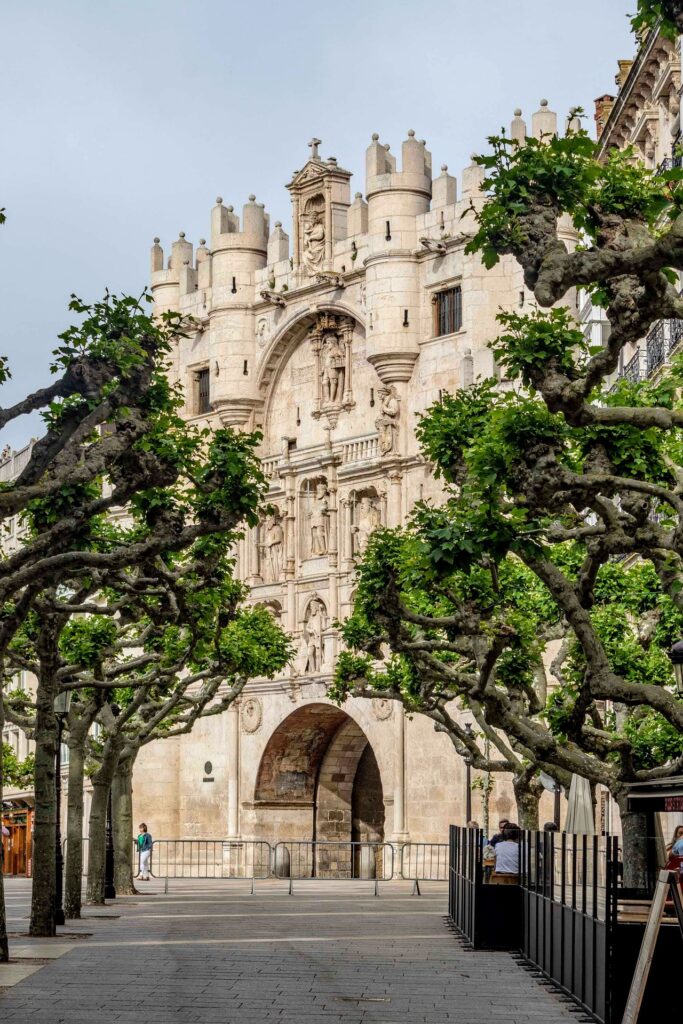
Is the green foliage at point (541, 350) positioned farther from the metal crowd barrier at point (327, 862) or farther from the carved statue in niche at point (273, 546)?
the carved statue in niche at point (273, 546)

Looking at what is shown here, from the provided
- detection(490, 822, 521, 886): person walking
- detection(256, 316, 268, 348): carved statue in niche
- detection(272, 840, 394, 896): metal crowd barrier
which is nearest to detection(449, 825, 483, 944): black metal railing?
detection(490, 822, 521, 886): person walking

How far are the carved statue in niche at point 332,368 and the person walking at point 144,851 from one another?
1346 centimetres

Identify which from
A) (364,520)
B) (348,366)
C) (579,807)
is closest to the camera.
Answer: (579,807)

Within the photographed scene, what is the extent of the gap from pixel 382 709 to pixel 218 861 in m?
7.74

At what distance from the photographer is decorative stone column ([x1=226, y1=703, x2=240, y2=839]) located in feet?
185

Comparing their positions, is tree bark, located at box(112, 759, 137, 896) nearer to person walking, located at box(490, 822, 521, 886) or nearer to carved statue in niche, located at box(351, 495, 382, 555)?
carved statue in niche, located at box(351, 495, 382, 555)

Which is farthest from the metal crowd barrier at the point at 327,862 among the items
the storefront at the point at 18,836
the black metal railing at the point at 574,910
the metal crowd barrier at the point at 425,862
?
the black metal railing at the point at 574,910

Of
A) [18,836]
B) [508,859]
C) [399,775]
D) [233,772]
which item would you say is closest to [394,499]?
[399,775]

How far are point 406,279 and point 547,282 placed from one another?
36.7 metres

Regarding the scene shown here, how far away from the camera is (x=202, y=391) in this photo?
2430 inches

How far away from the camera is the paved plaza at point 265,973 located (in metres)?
17.8

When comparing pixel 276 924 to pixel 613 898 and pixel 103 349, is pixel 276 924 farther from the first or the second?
pixel 613 898

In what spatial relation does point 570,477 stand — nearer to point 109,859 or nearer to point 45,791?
point 45,791

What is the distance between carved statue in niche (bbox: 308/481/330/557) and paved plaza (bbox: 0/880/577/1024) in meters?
21.0
